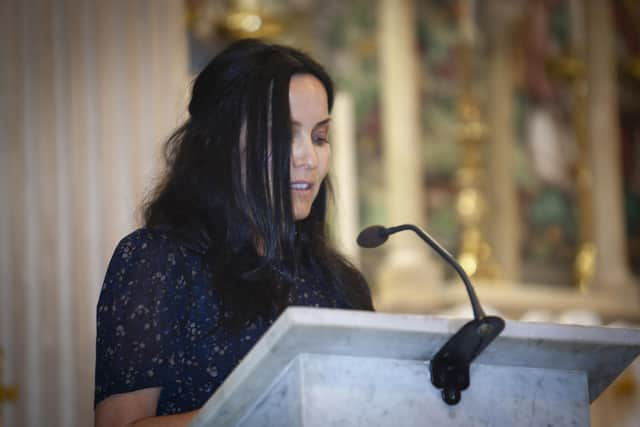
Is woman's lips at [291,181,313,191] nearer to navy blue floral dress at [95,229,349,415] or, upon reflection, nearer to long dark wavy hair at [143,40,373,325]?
long dark wavy hair at [143,40,373,325]

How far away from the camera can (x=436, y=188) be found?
862 cm

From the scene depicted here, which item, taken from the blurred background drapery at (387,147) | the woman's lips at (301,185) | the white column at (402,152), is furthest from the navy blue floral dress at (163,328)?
the white column at (402,152)

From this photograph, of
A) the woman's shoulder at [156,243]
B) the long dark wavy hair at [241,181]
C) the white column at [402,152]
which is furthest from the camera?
the white column at [402,152]

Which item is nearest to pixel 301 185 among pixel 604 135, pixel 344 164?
pixel 344 164

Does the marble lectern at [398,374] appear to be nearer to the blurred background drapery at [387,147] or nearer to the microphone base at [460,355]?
the microphone base at [460,355]

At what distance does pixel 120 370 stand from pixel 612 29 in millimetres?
6521

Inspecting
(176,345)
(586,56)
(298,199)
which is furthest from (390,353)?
(586,56)

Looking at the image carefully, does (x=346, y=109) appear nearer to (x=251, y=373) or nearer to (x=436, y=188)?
(x=436, y=188)

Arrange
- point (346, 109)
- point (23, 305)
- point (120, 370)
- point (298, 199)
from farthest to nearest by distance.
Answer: point (346, 109) → point (23, 305) → point (298, 199) → point (120, 370)

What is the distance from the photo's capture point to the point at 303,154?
2488mm

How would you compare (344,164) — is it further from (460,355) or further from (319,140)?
(460,355)

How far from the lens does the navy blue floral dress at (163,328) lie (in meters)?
2.16

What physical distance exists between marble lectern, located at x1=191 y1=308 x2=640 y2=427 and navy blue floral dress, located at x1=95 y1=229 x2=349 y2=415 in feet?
1.30

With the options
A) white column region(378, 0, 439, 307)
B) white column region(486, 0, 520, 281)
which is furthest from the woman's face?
white column region(486, 0, 520, 281)
